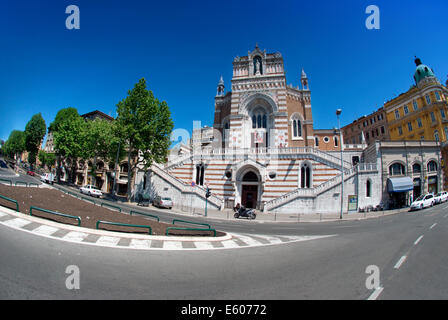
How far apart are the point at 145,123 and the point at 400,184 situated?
1437 inches

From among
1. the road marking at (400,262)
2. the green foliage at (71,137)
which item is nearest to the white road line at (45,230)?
the road marking at (400,262)

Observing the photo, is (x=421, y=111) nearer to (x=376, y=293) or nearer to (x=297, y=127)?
(x=297, y=127)

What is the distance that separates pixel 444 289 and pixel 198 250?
682cm

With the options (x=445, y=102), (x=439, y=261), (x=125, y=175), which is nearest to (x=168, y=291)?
(x=439, y=261)

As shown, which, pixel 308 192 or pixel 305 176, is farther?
pixel 305 176

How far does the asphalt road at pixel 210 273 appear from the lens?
377 centimetres

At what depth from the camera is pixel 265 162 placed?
26.6 meters

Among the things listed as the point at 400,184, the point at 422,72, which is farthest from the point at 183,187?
the point at 422,72

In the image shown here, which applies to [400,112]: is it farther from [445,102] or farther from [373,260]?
[373,260]

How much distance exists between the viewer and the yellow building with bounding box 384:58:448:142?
34219 mm

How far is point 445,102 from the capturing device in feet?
113

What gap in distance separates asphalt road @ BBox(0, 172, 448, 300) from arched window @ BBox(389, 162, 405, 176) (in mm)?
25929
